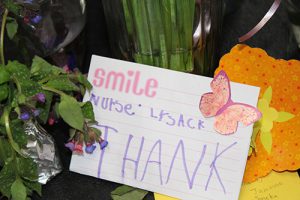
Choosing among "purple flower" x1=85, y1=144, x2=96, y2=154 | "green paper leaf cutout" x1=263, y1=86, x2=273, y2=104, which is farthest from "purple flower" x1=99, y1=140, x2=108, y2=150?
"green paper leaf cutout" x1=263, y1=86, x2=273, y2=104

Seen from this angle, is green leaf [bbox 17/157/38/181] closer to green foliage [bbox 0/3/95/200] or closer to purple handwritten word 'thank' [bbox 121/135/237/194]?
green foliage [bbox 0/3/95/200]

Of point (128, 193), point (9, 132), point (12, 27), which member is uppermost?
point (12, 27)

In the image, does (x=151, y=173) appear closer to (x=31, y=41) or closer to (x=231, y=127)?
(x=231, y=127)

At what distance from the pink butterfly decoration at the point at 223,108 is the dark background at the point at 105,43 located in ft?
0.48

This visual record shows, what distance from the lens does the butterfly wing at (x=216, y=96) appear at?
0.58 meters

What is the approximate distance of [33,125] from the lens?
0.61m

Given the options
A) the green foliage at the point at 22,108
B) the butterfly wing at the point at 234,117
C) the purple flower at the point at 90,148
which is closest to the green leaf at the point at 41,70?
the green foliage at the point at 22,108

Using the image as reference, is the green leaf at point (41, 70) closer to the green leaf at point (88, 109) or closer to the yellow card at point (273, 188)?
the green leaf at point (88, 109)

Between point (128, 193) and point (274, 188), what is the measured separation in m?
0.20

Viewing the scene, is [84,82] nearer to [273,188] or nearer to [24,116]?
[24,116]

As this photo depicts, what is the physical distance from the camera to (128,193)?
2.05 feet

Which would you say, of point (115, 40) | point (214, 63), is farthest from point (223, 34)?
point (115, 40)

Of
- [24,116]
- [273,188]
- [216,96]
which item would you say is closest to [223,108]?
[216,96]

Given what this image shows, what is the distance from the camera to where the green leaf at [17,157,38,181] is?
546 mm
